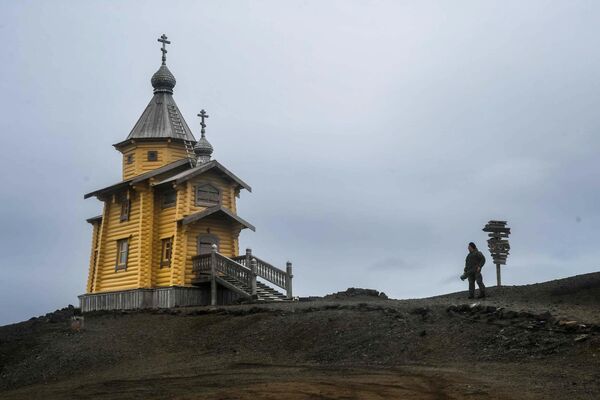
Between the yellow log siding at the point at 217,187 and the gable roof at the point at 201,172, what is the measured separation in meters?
0.46

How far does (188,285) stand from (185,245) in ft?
6.47

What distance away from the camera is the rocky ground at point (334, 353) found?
13594 mm

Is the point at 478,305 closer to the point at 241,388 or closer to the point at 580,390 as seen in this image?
the point at 580,390

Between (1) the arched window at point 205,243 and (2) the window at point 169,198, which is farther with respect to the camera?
(2) the window at point 169,198

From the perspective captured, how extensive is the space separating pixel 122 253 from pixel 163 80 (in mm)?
10808

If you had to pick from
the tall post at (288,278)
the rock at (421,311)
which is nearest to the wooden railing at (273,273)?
the tall post at (288,278)

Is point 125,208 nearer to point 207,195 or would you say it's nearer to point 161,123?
point 207,195

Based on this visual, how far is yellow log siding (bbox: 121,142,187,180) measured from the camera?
126ft

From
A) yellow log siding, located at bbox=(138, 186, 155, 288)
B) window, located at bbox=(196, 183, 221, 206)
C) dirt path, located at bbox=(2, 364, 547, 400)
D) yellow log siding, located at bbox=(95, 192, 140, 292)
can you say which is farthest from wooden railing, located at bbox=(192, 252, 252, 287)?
dirt path, located at bbox=(2, 364, 547, 400)

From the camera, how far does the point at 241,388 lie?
45.7ft

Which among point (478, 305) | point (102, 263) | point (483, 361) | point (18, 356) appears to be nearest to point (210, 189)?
point (102, 263)

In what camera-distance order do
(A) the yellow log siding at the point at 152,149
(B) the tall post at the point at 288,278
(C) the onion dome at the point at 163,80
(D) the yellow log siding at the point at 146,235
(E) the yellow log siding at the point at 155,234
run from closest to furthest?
(B) the tall post at the point at 288,278, (E) the yellow log siding at the point at 155,234, (D) the yellow log siding at the point at 146,235, (A) the yellow log siding at the point at 152,149, (C) the onion dome at the point at 163,80

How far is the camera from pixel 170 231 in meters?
35.2

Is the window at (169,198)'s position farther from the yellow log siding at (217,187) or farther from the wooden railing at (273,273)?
the wooden railing at (273,273)
